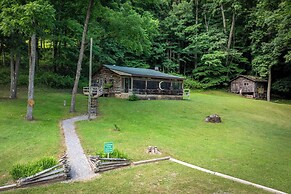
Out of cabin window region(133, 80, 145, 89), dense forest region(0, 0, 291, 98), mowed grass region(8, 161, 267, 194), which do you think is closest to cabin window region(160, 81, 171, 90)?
cabin window region(133, 80, 145, 89)

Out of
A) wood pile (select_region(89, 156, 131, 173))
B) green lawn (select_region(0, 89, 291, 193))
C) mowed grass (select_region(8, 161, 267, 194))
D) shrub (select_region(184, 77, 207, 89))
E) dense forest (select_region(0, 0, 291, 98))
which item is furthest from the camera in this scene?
shrub (select_region(184, 77, 207, 89))

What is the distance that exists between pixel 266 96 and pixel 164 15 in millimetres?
27236

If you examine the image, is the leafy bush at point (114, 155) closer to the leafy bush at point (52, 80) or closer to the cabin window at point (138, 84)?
the cabin window at point (138, 84)

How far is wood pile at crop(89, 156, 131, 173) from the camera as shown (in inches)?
389

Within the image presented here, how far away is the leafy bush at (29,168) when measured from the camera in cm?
859

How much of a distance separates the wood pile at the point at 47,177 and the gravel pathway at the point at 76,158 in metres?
0.40

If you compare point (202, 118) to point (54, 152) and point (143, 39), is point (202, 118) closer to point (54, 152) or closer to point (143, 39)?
point (143, 39)

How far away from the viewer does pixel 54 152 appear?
38.0 feet

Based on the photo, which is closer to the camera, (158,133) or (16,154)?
(16,154)

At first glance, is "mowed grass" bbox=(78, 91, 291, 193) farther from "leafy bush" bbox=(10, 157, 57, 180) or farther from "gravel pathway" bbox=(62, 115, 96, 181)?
"leafy bush" bbox=(10, 157, 57, 180)

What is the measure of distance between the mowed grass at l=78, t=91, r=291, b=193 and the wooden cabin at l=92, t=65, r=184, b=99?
4500 mm

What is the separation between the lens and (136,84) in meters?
31.8

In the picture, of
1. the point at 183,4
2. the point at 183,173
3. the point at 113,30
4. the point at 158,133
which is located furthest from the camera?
the point at 183,4

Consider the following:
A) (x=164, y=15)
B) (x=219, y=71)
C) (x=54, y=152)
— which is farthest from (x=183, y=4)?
(x=54, y=152)
